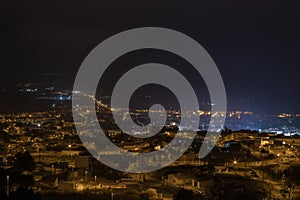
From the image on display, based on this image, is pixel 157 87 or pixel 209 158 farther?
pixel 157 87

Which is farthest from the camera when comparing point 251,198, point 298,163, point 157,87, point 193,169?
point 157,87

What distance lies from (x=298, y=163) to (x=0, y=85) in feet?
125

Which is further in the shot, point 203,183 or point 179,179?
point 179,179

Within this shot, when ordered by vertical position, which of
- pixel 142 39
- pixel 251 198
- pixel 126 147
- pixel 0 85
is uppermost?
pixel 0 85

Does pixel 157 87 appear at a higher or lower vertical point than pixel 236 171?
higher

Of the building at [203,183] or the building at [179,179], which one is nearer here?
the building at [203,183]

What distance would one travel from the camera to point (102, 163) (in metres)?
13.7

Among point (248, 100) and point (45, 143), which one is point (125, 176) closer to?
point (45, 143)

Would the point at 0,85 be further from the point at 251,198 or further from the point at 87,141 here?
the point at 251,198

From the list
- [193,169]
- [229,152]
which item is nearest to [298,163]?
[229,152]

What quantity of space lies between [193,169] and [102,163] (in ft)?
8.64

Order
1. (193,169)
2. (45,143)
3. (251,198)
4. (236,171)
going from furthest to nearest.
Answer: (45,143)
(236,171)
(193,169)
(251,198)

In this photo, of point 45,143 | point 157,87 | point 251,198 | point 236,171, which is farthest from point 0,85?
point 251,198

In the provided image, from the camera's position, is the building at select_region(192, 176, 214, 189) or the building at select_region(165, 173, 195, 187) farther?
the building at select_region(165, 173, 195, 187)
